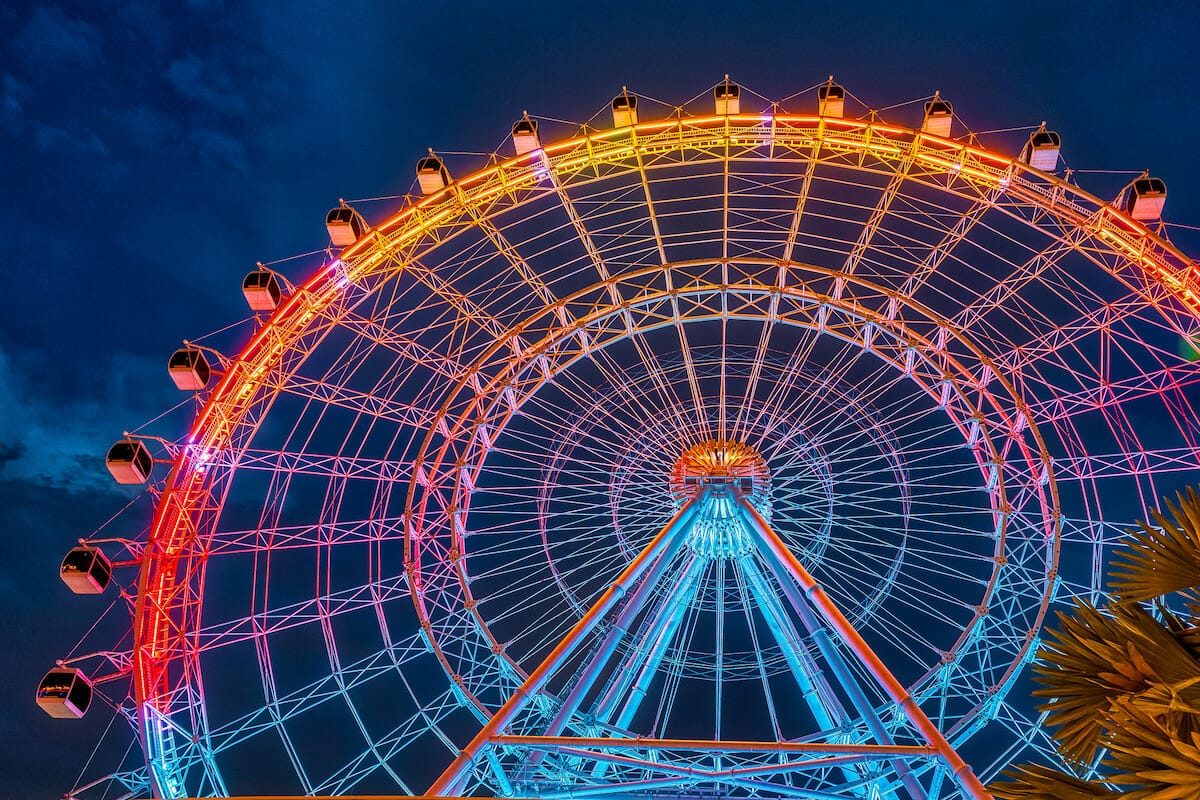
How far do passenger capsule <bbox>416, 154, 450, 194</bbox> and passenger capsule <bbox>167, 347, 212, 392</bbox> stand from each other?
717cm

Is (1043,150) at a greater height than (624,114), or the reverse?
(624,114)

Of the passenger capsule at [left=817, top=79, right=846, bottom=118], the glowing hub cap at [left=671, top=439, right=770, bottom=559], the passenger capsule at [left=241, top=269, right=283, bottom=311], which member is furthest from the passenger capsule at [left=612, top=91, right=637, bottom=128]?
the passenger capsule at [left=241, top=269, right=283, bottom=311]

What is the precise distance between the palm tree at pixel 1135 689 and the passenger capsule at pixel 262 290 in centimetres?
2015

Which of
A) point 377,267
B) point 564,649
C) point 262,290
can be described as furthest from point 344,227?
point 564,649

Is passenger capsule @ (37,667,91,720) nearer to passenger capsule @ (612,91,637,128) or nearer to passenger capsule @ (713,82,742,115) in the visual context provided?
passenger capsule @ (612,91,637,128)

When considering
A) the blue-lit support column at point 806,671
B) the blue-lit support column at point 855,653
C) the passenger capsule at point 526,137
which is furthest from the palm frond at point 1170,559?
the passenger capsule at point 526,137

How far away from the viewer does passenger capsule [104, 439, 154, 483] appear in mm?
21188

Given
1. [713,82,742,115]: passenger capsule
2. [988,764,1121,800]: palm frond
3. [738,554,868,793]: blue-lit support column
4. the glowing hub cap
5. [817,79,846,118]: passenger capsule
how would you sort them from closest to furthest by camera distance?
[988,764,1121,800]: palm frond, [738,554,868,793]: blue-lit support column, the glowing hub cap, [817,79,846,118]: passenger capsule, [713,82,742,115]: passenger capsule

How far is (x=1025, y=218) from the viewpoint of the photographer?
21.8m

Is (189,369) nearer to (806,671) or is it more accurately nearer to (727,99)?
(727,99)

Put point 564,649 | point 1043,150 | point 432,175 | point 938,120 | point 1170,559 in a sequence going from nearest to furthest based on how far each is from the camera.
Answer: point 1170,559 → point 564,649 → point 1043,150 → point 938,120 → point 432,175

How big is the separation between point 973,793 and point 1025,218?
15.0 meters

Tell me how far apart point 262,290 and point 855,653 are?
55.5 ft

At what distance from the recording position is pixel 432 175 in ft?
76.7
